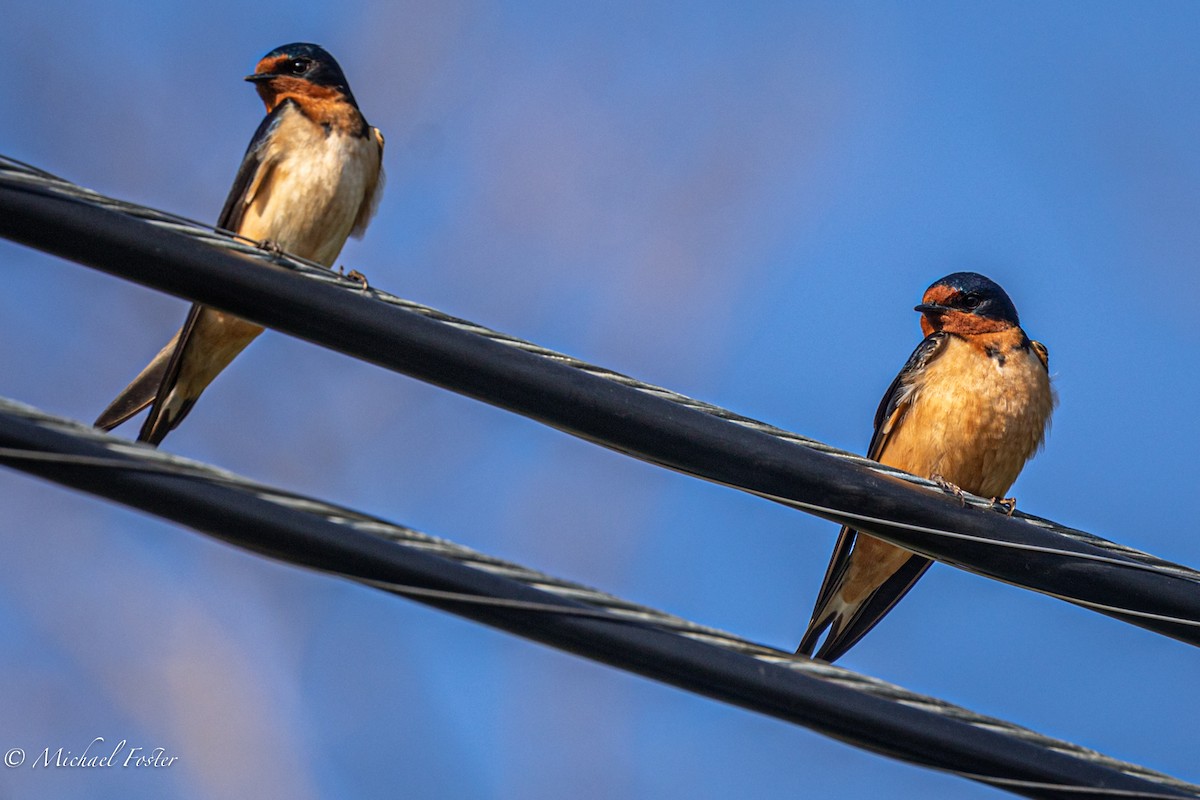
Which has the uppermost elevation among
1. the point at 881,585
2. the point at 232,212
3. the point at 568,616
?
the point at 232,212

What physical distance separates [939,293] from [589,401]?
151 inches

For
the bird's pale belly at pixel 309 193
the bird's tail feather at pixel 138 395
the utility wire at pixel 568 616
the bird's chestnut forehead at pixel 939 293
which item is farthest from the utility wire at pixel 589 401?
the bird's chestnut forehead at pixel 939 293

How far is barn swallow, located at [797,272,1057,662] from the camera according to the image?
6086 millimetres

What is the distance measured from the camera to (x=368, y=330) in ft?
10.4

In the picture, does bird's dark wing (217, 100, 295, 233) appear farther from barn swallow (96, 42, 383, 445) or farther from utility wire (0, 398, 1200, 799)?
utility wire (0, 398, 1200, 799)

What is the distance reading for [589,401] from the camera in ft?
10.6

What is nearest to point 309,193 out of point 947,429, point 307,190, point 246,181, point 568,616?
point 307,190

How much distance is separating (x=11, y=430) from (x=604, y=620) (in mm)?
1092

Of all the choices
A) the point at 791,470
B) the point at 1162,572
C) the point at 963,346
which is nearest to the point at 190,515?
the point at 791,470

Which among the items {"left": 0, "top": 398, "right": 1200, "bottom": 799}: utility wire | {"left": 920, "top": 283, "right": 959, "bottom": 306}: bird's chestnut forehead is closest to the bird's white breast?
{"left": 920, "top": 283, "right": 959, "bottom": 306}: bird's chestnut forehead

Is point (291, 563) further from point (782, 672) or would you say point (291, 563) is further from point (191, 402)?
point (191, 402)

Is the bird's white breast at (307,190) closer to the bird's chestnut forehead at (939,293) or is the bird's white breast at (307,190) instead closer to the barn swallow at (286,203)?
the barn swallow at (286,203)

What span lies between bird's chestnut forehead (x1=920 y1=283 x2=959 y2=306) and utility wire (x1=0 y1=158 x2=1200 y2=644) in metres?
3.17

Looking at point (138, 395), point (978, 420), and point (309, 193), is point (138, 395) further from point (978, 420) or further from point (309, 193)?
point (978, 420)
